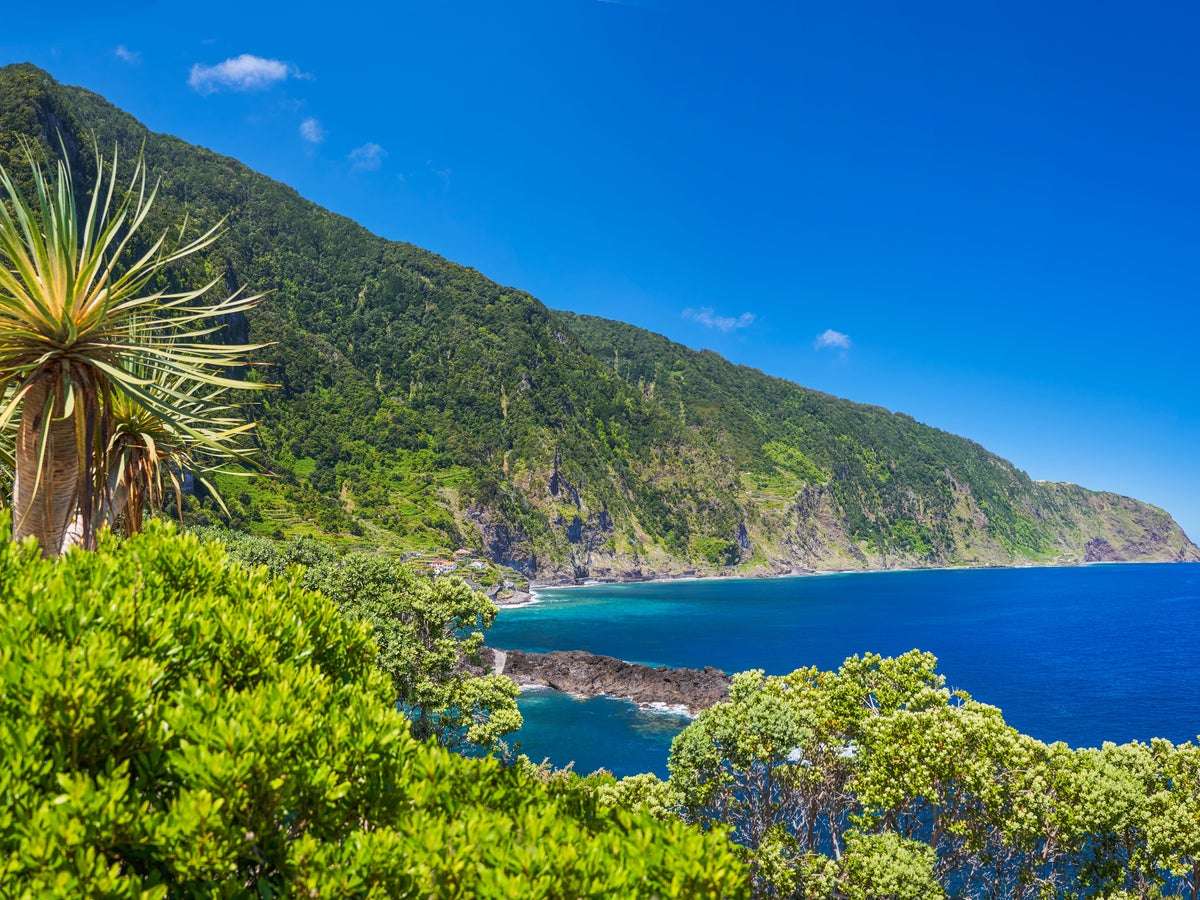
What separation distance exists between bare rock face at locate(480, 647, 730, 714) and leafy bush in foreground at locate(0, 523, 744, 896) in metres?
60.7

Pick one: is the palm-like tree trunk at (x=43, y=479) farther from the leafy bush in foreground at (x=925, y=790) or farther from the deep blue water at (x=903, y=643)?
the deep blue water at (x=903, y=643)

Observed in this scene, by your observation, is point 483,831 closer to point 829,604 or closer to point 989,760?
point 989,760

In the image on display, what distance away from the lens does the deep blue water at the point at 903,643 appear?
57250 millimetres

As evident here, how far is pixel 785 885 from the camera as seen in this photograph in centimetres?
1919

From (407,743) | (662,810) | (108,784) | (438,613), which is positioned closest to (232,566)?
(407,743)

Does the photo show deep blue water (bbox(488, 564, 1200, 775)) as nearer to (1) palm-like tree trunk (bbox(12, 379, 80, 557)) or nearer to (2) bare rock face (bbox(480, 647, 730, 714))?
(2) bare rock face (bbox(480, 647, 730, 714))

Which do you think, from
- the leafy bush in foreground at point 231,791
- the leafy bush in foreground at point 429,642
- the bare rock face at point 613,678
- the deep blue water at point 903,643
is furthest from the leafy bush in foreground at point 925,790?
the bare rock face at point 613,678

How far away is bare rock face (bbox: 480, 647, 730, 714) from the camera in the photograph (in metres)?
68.1

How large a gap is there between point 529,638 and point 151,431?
89.8 m

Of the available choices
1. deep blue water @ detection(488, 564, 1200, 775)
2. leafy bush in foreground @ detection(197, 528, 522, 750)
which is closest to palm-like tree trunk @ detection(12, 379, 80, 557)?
leafy bush in foreground @ detection(197, 528, 522, 750)

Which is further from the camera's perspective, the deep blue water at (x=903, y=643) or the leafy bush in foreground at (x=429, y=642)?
the deep blue water at (x=903, y=643)

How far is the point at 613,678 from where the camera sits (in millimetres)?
73500

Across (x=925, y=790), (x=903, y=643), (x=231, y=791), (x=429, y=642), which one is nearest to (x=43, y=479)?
(x=231, y=791)

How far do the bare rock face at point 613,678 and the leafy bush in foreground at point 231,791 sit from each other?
60671 mm
